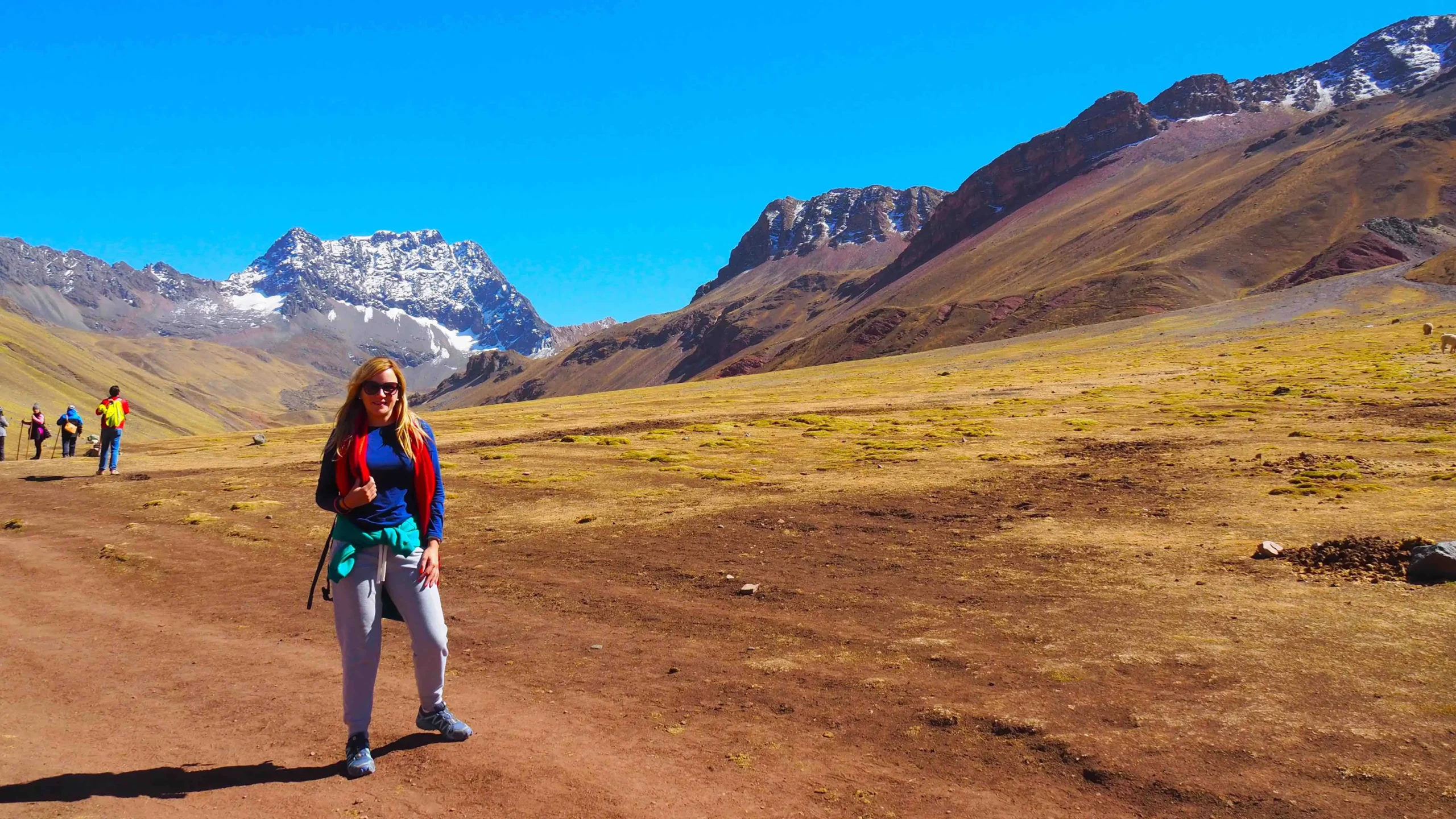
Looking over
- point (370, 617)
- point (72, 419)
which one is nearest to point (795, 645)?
point (370, 617)

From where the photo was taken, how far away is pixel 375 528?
7996 mm

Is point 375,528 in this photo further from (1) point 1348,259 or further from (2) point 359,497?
(1) point 1348,259

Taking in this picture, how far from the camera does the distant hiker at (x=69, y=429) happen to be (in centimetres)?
4016

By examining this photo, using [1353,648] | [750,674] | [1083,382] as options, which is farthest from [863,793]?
[1083,382]

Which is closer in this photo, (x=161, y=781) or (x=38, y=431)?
(x=161, y=781)

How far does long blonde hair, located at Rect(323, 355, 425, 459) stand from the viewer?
8031 millimetres

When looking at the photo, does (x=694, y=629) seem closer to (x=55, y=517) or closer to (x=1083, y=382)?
(x=55, y=517)

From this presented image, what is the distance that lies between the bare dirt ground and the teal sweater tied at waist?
1.94m

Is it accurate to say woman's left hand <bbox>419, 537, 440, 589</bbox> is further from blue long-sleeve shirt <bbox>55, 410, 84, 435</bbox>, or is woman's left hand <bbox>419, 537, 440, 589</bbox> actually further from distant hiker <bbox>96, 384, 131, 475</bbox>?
blue long-sleeve shirt <bbox>55, 410, 84, 435</bbox>

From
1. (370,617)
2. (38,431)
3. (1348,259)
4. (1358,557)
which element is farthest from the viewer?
(1348,259)

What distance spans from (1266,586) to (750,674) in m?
8.24

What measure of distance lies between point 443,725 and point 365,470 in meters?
2.78

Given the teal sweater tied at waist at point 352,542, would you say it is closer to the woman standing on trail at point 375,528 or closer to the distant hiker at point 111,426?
the woman standing on trail at point 375,528

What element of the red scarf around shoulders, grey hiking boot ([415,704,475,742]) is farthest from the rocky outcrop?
the red scarf around shoulders
